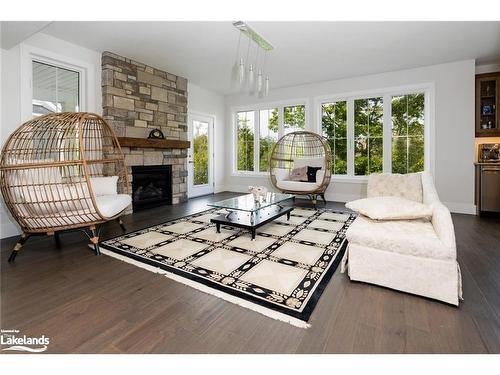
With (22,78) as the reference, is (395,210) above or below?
below

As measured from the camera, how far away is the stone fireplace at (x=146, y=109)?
158 inches

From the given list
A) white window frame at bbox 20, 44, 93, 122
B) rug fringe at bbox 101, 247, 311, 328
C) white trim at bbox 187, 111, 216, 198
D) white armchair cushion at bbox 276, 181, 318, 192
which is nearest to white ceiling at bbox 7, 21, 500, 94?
white window frame at bbox 20, 44, 93, 122

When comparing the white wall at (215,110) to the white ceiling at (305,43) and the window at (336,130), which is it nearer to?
the white ceiling at (305,43)

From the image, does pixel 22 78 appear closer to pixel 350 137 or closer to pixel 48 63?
pixel 48 63

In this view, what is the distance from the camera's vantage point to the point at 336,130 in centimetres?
543

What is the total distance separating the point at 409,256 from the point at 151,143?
13.2ft

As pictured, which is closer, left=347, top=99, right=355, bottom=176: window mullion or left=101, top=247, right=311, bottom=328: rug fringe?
left=101, top=247, right=311, bottom=328: rug fringe

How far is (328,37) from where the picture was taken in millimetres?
3441

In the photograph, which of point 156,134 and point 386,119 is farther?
point 386,119

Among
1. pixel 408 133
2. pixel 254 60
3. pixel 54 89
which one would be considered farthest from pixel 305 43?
pixel 54 89

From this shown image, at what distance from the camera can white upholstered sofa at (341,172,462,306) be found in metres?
1.59

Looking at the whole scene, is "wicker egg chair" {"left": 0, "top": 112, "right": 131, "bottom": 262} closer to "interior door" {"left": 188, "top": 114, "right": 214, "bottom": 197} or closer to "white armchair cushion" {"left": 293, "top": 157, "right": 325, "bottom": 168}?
"interior door" {"left": 188, "top": 114, "right": 214, "bottom": 197}

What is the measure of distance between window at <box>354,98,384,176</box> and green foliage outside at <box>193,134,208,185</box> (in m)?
3.31
